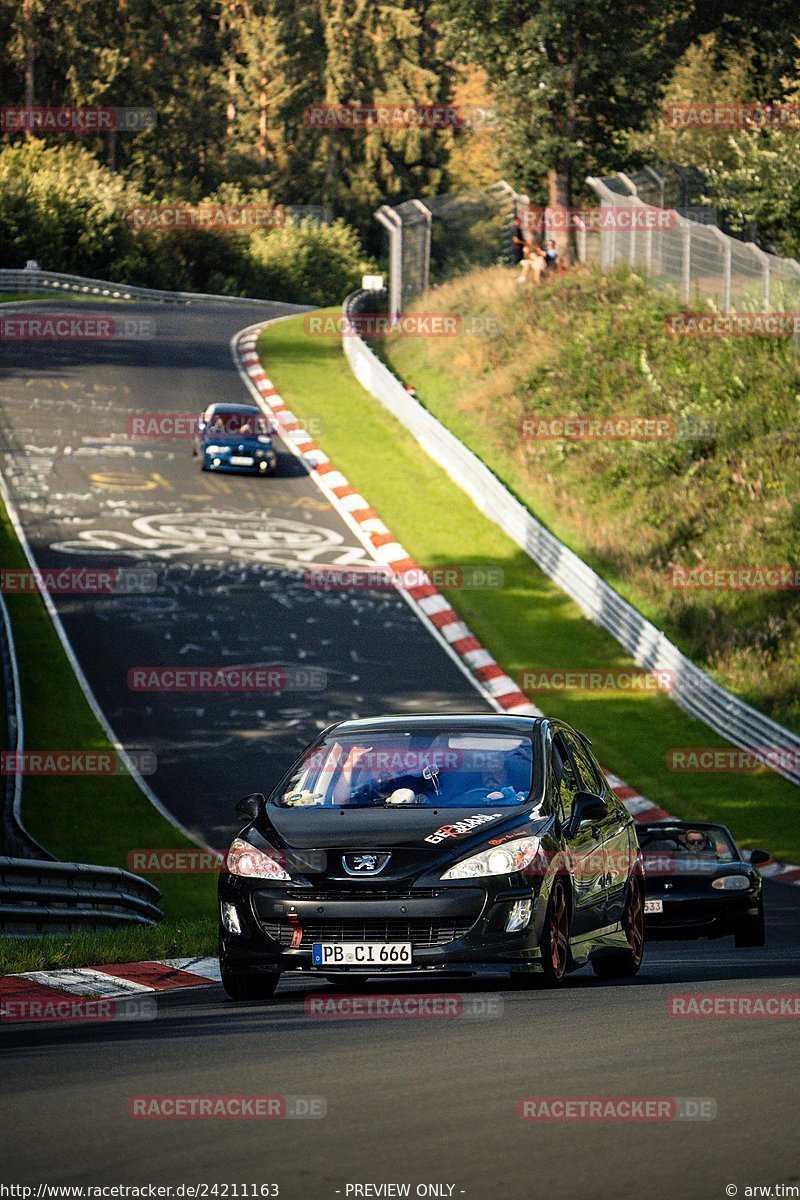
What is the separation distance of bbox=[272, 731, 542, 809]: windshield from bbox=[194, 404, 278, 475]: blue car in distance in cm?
2759

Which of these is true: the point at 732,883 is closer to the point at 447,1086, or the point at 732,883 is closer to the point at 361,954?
the point at 361,954

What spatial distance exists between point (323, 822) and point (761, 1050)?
123 inches

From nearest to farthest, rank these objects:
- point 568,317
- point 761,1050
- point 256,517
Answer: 1. point 761,1050
2. point 256,517
3. point 568,317

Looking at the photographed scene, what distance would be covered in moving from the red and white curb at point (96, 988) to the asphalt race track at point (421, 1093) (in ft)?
1.06

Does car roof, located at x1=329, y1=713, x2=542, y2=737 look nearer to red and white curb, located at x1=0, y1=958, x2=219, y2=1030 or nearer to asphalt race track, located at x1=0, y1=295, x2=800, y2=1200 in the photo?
asphalt race track, located at x1=0, y1=295, x2=800, y2=1200

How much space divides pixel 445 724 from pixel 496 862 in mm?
1348

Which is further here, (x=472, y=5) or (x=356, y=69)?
(x=356, y=69)

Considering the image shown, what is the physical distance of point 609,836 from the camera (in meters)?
11.4

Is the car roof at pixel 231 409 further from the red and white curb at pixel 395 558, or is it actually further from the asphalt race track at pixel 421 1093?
the asphalt race track at pixel 421 1093

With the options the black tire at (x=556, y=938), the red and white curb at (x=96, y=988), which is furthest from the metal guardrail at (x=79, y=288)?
the black tire at (x=556, y=938)

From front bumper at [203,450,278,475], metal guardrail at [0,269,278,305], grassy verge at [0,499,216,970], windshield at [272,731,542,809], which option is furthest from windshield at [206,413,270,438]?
windshield at [272,731,542,809]

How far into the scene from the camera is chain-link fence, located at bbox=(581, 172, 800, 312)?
123 feet

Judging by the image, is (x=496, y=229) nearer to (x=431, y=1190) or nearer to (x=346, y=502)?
(x=346, y=502)

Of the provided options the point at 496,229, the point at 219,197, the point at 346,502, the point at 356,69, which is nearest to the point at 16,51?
the point at 219,197
